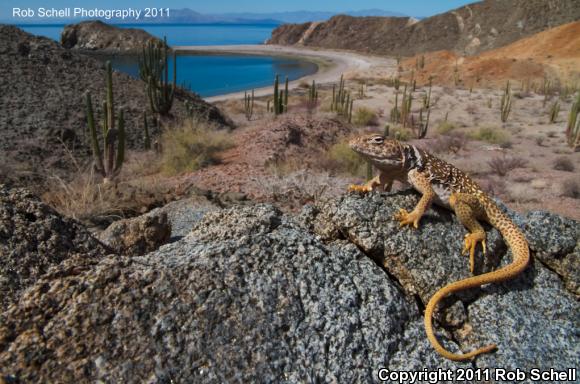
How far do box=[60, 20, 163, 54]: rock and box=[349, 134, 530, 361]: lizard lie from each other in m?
72.8

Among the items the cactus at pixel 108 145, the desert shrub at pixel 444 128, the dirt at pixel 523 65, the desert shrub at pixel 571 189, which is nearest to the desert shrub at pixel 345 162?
the desert shrub at pixel 571 189

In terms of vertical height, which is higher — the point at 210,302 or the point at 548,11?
the point at 548,11

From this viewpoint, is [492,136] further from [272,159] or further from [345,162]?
[272,159]

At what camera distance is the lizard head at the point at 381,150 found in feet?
11.3

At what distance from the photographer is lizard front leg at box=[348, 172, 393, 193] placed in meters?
3.54

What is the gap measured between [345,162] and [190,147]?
4.41 metres

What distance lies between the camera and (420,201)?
3.06m

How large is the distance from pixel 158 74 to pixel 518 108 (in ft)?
67.1

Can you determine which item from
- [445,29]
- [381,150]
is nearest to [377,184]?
[381,150]

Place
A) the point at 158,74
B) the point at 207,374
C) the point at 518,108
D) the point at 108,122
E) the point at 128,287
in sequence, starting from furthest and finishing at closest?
the point at 518,108
the point at 158,74
the point at 108,122
the point at 128,287
the point at 207,374

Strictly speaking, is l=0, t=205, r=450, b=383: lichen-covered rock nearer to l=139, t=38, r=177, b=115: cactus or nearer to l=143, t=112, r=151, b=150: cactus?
l=143, t=112, r=151, b=150: cactus

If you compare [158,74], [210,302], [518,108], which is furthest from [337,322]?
[518,108]

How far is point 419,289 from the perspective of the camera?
2740 mm

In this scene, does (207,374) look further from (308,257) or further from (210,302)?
(308,257)
